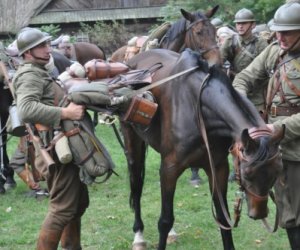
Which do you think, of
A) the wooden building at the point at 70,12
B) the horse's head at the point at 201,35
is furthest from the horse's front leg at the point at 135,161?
the wooden building at the point at 70,12

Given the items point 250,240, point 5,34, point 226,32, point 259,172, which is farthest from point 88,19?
point 259,172

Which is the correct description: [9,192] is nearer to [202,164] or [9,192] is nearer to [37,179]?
[37,179]

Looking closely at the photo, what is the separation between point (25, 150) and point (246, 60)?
3494 millimetres

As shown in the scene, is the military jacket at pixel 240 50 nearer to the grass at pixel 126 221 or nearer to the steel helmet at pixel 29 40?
the grass at pixel 126 221

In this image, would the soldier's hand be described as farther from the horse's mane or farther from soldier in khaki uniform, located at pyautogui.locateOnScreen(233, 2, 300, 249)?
A: the horse's mane

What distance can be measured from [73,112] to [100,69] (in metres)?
0.68

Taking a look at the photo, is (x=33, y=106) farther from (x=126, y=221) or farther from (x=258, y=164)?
(x=126, y=221)

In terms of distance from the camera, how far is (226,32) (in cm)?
917

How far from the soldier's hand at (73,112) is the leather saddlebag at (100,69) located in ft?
1.68

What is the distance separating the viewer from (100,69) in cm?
532

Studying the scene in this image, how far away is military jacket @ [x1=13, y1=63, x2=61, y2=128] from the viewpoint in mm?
4715

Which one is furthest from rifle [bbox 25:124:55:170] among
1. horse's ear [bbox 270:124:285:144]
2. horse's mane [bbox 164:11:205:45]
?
horse's mane [bbox 164:11:205:45]

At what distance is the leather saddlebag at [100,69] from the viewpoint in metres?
5.27

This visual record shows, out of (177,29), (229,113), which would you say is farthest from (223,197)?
(177,29)
